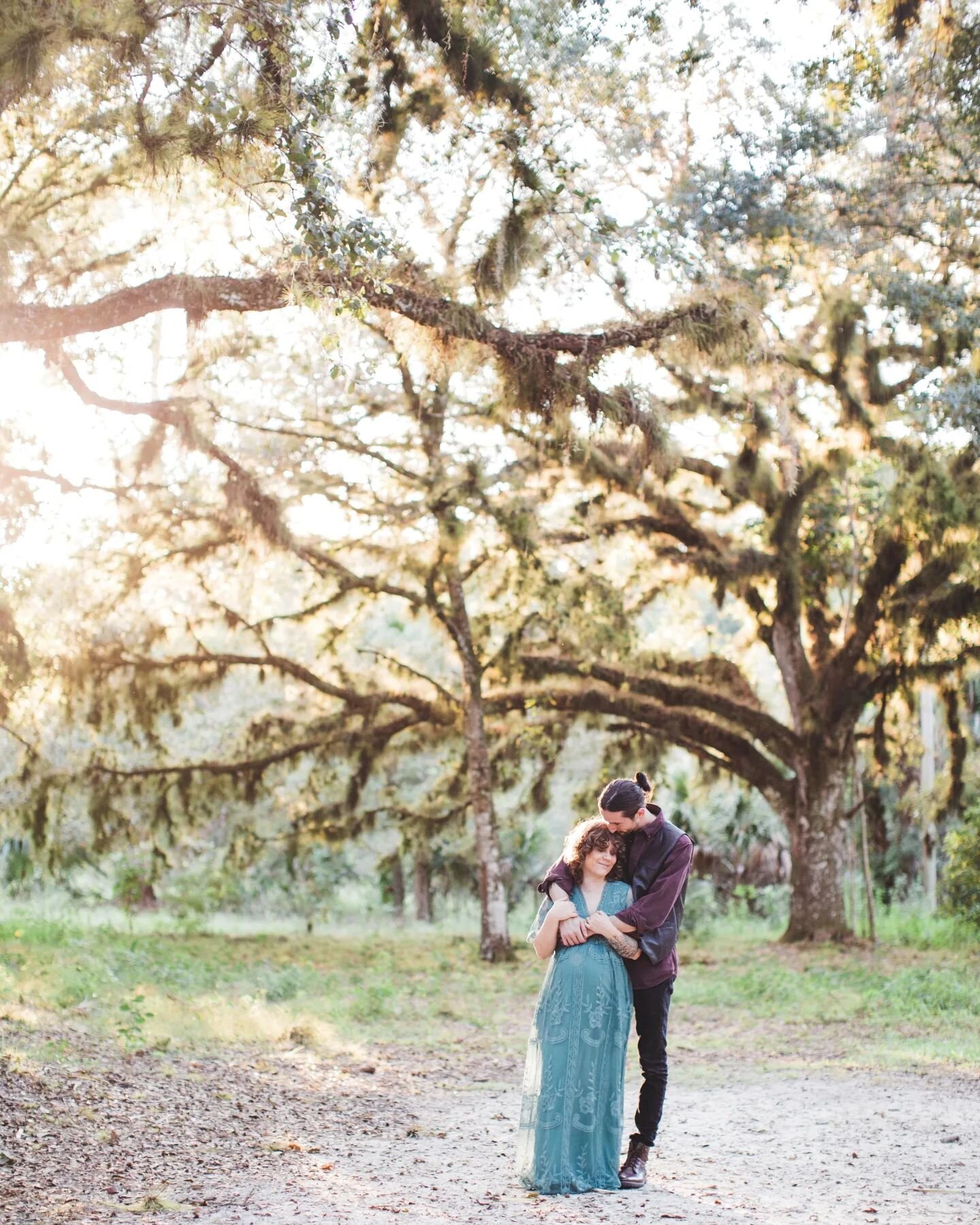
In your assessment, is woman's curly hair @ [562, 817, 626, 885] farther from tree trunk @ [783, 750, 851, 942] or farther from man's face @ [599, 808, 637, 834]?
tree trunk @ [783, 750, 851, 942]

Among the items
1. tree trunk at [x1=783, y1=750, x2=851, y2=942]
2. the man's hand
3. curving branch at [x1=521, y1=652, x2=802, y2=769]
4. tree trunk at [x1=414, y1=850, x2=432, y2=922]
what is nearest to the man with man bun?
the man's hand

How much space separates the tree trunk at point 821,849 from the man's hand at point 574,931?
12497 mm

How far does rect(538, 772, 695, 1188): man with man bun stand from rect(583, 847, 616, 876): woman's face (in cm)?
10

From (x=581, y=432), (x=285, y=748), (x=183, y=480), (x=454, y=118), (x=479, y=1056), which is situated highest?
(x=454, y=118)

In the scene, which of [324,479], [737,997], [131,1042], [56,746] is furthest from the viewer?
[56,746]

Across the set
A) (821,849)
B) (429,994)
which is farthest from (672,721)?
(429,994)

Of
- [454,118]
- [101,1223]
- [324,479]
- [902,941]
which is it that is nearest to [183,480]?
[324,479]

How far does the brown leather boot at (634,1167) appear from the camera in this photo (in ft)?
17.1

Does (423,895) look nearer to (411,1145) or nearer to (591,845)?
(411,1145)

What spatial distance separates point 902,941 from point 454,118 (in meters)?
13.5

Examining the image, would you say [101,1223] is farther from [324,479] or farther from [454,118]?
[324,479]

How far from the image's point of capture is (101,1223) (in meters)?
4.63

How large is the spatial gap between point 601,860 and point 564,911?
0.27 meters

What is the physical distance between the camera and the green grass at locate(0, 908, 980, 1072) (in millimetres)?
9328
